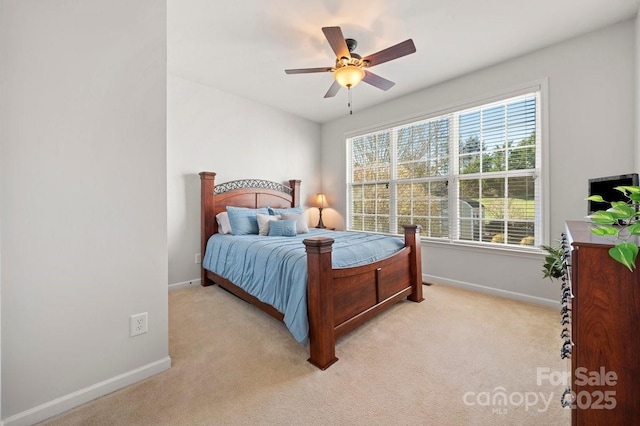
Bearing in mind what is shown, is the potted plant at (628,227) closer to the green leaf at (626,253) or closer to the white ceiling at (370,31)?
the green leaf at (626,253)

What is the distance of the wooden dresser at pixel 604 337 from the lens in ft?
2.85

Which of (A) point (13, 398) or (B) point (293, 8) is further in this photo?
(B) point (293, 8)

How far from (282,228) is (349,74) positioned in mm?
1893

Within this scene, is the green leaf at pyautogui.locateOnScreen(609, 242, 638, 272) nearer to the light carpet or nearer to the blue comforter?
the light carpet

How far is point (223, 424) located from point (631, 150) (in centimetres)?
369

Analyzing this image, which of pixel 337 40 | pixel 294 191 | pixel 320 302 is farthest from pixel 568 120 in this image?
pixel 294 191

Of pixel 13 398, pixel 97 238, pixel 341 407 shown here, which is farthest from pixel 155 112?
pixel 341 407

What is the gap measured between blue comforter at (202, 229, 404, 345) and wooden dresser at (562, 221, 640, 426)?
1.36 m

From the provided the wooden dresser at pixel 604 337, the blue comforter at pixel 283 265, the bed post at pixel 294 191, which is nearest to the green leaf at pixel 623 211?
the wooden dresser at pixel 604 337

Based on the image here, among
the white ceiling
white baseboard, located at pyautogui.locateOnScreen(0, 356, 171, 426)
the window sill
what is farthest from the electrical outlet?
the window sill

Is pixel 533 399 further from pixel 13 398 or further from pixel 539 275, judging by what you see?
pixel 13 398

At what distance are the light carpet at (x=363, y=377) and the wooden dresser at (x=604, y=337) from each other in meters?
0.57

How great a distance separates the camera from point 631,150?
2.32 meters

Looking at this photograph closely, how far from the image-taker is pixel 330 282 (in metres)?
1.83
